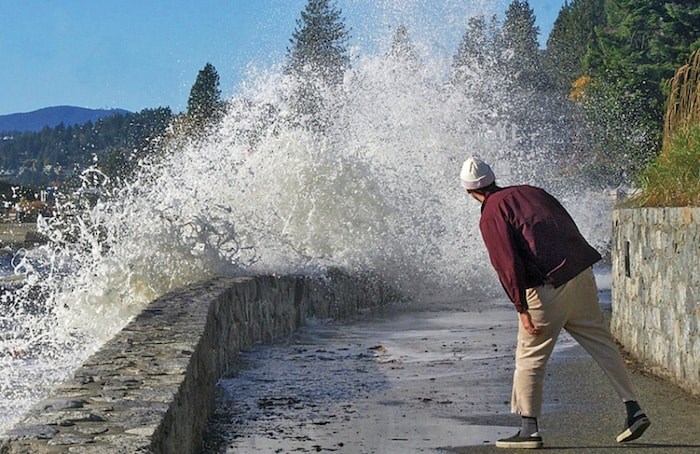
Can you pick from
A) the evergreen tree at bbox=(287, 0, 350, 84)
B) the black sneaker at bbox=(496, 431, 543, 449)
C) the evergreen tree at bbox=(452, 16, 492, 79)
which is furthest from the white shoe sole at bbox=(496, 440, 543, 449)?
the evergreen tree at bbox=(287, 0, 350, 84)

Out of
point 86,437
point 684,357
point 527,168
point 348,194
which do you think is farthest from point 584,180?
point 86,437

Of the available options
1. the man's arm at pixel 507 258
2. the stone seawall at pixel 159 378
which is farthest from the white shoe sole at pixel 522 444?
the stone seawall at pixel 159 378

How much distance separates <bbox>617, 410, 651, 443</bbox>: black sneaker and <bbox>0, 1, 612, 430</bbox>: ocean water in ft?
11.3

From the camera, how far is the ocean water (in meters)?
11.3

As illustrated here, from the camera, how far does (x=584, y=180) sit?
43.0 m

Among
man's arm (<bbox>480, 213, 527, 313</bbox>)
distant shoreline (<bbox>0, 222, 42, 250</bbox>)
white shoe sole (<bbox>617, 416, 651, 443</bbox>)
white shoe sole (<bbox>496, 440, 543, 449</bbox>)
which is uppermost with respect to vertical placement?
distant shoreline (<bbox>0, 222, 42, 250</bbox>)

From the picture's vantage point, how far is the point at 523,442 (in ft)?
20.7

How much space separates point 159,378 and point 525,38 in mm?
83520

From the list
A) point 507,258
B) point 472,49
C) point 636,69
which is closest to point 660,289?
point 507,258

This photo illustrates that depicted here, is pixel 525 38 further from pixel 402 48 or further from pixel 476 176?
pixel 476 176

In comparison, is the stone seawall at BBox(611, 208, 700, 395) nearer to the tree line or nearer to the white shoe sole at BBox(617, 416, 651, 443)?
the white shoe sole at BBox(617, 416, 651, 443)

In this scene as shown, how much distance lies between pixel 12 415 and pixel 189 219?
4.43 metres

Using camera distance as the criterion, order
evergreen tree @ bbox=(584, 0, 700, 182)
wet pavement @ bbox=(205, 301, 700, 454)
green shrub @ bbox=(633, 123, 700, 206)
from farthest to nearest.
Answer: evergreen tree @ bbox=(584, 0, 700, 182) → green shrub @ bbox=(633, 123, 700, 206) → wet pavement @ bbox=(205, 301, 700, 454)

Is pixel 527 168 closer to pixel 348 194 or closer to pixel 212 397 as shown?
pixel 348 194
